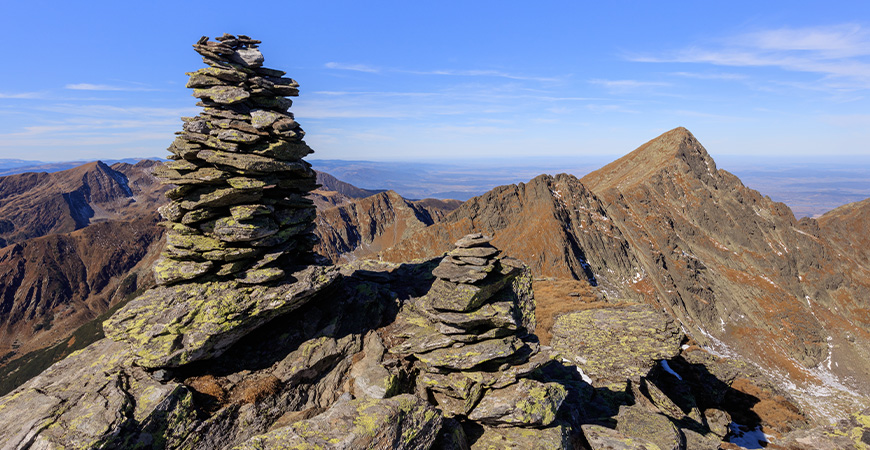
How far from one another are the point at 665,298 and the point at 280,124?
83.7 metres

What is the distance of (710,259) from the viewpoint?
289 feet

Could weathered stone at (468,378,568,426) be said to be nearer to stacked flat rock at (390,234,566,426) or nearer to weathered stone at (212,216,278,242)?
stacked flat rock at (390,234,566,426)

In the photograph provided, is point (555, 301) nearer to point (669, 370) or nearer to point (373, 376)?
point (669, 370)

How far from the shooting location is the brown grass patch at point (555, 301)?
36.9 meters

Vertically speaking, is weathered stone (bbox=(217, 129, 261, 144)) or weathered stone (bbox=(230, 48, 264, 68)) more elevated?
weathered stone (bbox=(230, 48, 264, 68))

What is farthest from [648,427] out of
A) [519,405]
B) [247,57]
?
[247,57]

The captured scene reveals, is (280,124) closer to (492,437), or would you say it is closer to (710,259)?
(492,437)

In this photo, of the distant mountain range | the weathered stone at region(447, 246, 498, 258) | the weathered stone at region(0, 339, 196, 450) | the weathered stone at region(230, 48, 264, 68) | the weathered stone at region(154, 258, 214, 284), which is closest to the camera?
the weathered stone at region(0, 339, 196, 450)

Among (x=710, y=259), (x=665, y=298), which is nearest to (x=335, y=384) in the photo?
(x=665, y=298)

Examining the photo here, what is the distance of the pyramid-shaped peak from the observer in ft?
343

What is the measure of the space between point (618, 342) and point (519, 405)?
17295mm

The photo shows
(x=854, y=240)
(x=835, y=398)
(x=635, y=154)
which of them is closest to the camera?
(x=835, y=398)

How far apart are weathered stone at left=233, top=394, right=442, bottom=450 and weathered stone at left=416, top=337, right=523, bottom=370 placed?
2982 millimetres

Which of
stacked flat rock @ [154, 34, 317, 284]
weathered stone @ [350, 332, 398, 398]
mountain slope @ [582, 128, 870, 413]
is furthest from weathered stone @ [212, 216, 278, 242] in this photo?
mountain slope @ [582, 128, 870, 413]
